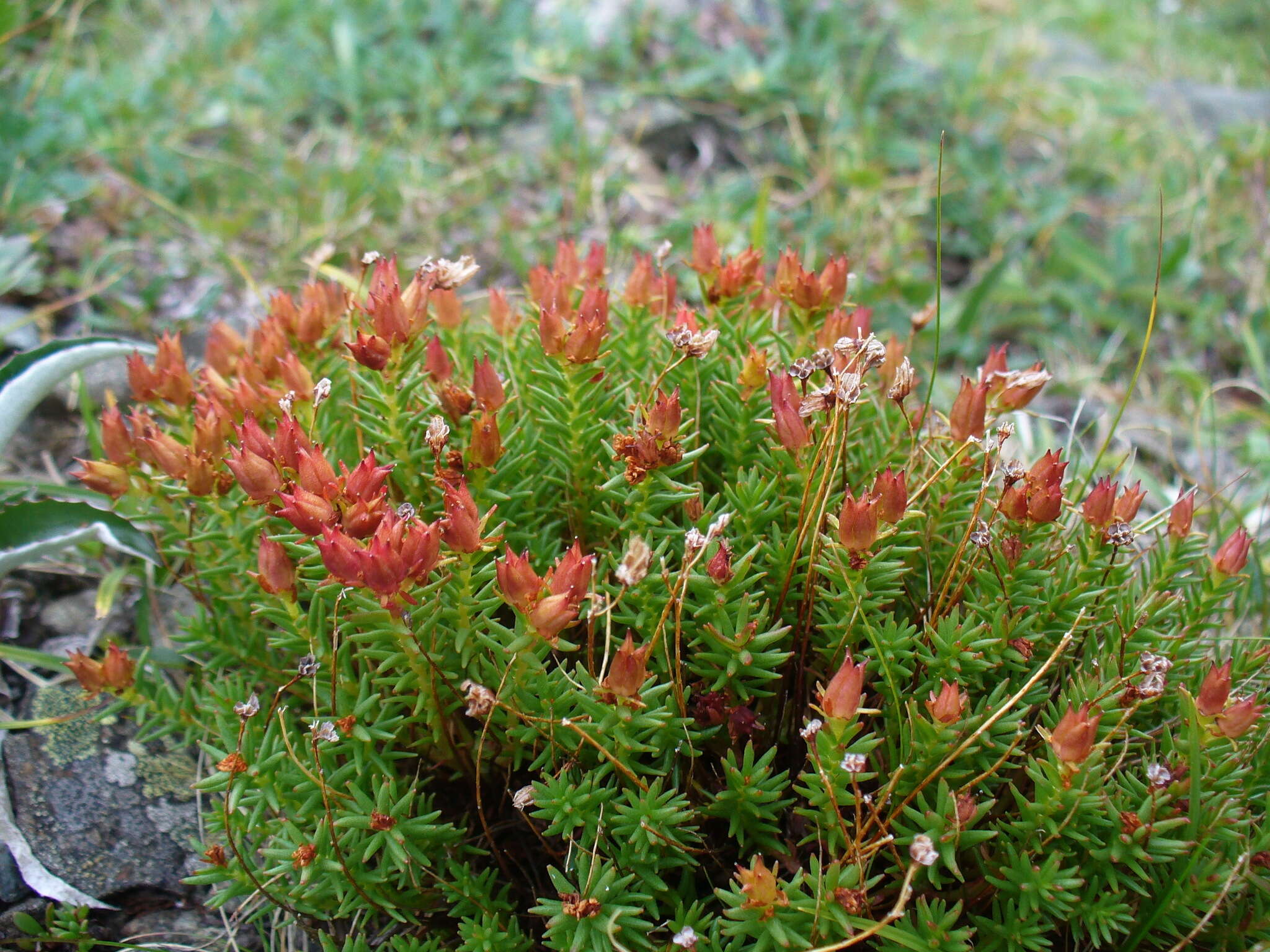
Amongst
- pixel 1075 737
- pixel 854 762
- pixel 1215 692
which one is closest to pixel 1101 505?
pixel 1215 692

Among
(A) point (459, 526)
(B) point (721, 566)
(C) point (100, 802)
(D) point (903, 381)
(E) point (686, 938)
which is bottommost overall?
(C) point (100, 802)

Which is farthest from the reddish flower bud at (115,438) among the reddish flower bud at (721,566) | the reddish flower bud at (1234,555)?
the reddish flower bud at (1234,555)

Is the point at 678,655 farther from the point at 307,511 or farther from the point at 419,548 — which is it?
the point at 307,511

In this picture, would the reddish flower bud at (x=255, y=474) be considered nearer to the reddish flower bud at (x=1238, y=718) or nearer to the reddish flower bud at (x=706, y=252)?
the reddish flower bud at (x=706, y=252)

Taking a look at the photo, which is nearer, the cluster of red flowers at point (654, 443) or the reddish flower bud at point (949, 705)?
the reddish flower bud at point (949, 705)

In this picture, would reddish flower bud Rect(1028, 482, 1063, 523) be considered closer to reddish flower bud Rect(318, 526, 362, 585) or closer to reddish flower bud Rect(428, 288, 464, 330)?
reddish flower bud Rect(318, 526, 362, 585)

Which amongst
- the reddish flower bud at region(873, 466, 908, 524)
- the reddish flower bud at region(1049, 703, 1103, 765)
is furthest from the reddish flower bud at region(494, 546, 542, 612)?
the reddish flower bud at region(1049, 703, 1103, 765)

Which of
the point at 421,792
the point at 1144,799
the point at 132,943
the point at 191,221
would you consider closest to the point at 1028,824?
the point at 1144,799
